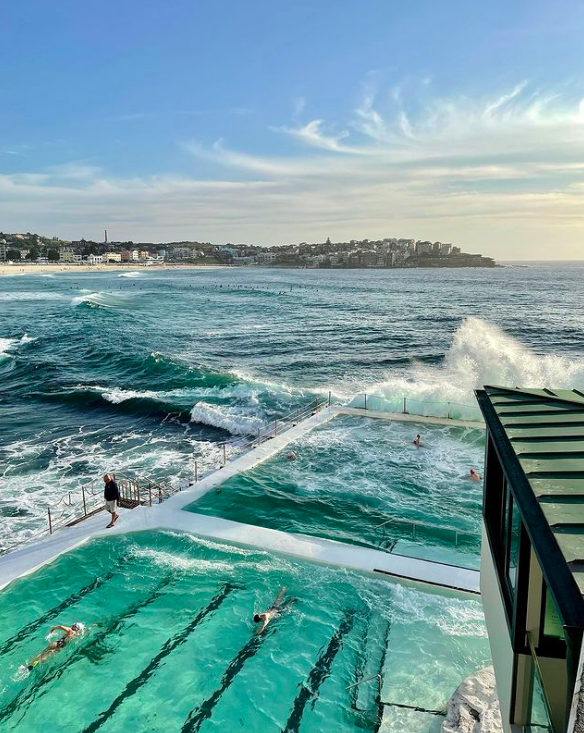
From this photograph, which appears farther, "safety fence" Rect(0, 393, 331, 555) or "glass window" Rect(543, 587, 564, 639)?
"safety fence" Rect(0, 393, 331, 555)

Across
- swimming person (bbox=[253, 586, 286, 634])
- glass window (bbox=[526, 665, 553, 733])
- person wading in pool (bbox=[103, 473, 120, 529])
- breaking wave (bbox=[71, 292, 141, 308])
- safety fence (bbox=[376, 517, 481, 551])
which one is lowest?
safety fence (bbox=[376, 517, 481, 551])

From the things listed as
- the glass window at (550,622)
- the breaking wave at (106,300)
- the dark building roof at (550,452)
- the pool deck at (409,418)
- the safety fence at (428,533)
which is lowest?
the safety fence at (428,533)

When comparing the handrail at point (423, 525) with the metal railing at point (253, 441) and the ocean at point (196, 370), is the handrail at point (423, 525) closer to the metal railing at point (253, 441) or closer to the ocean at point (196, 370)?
the metal railing at point (253, 441)

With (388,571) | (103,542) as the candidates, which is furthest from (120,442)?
(388,571)

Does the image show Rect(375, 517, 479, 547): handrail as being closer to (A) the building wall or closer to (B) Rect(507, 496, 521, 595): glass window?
(A) the building wall

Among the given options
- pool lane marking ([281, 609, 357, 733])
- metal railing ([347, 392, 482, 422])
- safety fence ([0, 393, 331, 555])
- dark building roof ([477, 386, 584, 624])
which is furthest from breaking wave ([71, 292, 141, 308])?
dark building roof ([477, 386, 584, 624])

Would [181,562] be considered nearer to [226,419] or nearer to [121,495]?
[121,495]

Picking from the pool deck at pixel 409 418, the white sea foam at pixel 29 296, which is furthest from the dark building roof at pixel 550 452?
the white sea foam at pixel 29 296
